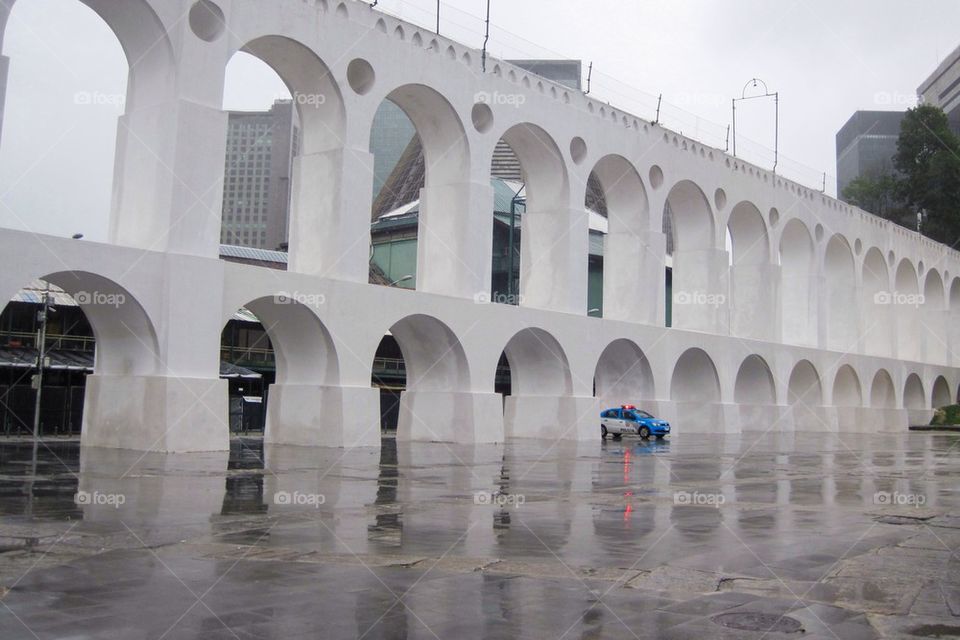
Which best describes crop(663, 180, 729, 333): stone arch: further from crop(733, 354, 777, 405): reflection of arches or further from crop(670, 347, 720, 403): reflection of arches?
crop(733, 354, 777, 405): reflection of arches

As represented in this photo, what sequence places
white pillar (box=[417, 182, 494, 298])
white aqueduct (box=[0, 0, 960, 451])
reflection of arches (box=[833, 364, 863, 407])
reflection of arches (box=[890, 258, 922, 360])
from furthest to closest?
reflection of arches (box=[890, 258, 922, 360]) < reflection of arches (box=[833, 364, 863, 407]) < white pillar (box=[417, 182, 494, 298]) < white aqueduct (box=[0, 0, 960, 451])

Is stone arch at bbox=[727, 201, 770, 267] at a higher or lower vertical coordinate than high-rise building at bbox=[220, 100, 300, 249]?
lower

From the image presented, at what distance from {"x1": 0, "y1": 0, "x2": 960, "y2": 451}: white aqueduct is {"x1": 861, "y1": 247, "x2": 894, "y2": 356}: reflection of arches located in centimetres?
530

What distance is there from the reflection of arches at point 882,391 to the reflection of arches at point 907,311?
14.0ft

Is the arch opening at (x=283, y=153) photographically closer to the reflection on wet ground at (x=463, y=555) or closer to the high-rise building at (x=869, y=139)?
Result: the reflection on wet ground at (x=463, y=555)

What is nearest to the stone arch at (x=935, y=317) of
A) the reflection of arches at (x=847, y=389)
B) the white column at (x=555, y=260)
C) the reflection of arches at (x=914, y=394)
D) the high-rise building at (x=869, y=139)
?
the reflection of arches at (x=914, y=394)

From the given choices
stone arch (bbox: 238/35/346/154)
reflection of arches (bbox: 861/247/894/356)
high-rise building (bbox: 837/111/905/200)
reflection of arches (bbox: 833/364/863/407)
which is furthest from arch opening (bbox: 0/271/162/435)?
high-rise building (bbox: 837/111/905/200)

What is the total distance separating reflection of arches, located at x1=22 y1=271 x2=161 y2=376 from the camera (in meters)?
19.2

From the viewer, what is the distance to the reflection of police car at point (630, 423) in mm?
32188

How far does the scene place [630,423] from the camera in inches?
1286

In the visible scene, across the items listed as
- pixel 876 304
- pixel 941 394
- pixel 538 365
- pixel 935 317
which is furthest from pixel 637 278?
pixel 941 394

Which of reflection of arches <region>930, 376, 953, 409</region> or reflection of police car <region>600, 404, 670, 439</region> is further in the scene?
reflection of arches <region>930, 376, 953, 409</region>

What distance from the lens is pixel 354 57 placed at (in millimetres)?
24375

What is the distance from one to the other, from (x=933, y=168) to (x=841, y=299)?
26552 millimetres
